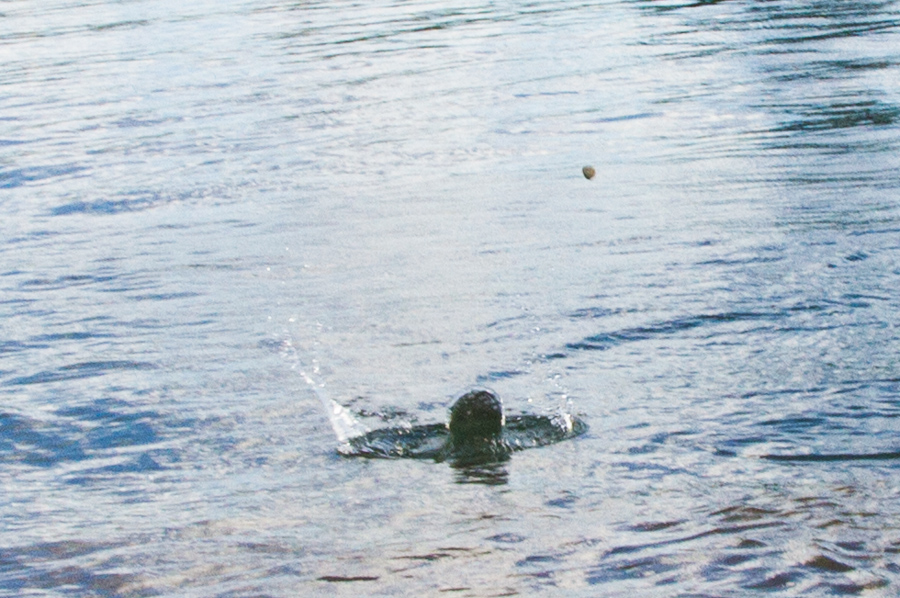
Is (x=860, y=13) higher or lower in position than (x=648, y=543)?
higher

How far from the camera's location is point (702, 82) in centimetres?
1259

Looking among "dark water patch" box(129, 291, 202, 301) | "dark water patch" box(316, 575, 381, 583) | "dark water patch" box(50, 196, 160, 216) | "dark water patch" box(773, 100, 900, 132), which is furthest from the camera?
"dark water patch" box(773, 100, 900, 132)

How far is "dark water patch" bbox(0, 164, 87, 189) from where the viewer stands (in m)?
10.3

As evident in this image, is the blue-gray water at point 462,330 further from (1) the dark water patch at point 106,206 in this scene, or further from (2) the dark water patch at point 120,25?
(2) the dark water patch at point 120,25

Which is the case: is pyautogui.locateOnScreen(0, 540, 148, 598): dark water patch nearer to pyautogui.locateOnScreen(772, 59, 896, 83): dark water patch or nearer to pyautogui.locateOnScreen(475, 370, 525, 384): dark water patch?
pyautogui.locateOnScreen(475, 370, 525, 384): dark water patch

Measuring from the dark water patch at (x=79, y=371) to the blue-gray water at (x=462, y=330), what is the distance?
21 mm

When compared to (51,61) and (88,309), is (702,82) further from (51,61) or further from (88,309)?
(51,61)

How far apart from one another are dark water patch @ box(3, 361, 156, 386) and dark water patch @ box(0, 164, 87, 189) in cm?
457

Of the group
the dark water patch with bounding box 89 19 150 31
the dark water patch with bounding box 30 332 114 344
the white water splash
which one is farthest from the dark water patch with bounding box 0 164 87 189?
the dark water patch with bounding box 89 19 150 31

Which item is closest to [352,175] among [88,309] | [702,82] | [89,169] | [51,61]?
[89,169]

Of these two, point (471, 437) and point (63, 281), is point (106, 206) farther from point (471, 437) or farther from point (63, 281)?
point (471, 437)

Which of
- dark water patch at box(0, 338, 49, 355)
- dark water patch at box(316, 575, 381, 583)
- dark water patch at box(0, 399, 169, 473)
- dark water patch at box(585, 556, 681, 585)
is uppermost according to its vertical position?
dark water patch at box(0, 338, 49, 355)

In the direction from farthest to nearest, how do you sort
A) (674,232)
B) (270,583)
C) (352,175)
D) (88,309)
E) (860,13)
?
(860,13), (352,175), (674,232), (88,309), (270,583)

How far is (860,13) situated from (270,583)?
1531cm
